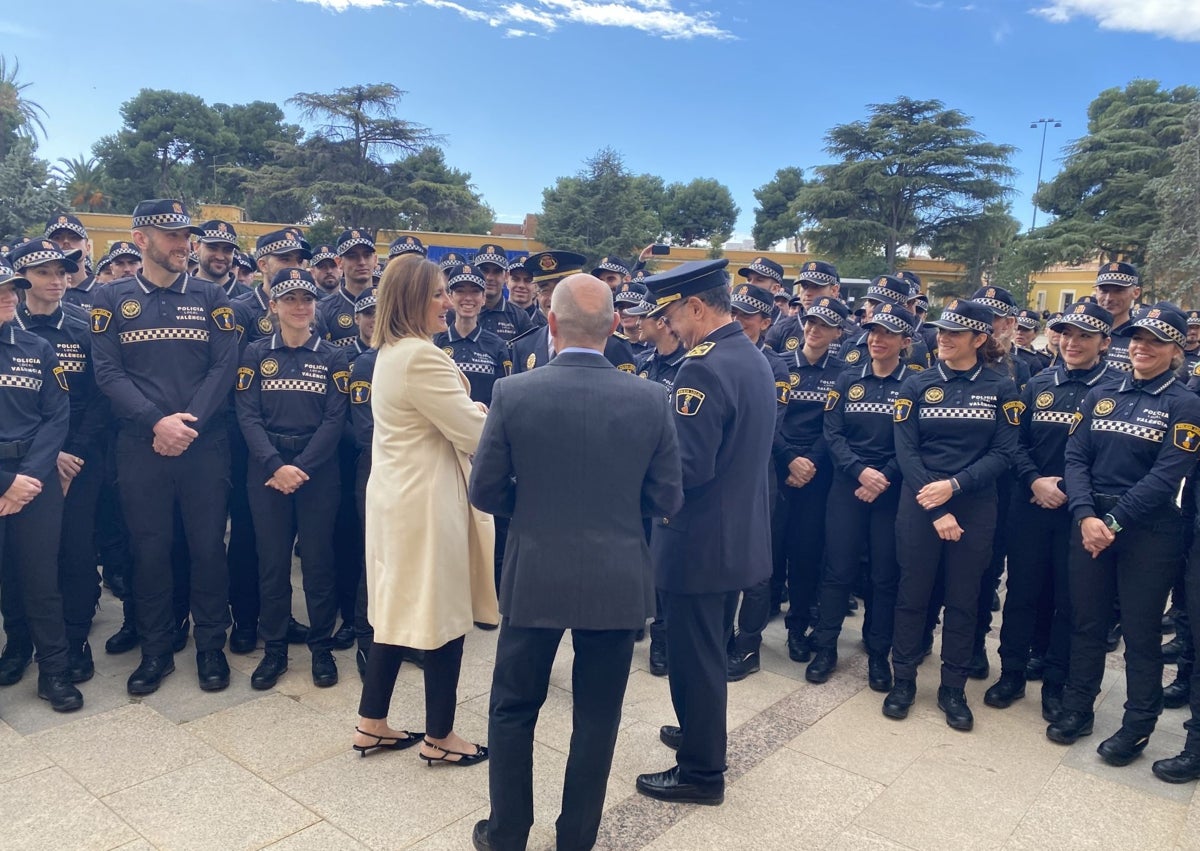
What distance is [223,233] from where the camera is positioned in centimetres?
577

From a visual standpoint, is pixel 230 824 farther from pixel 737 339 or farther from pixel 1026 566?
pixel 1026 566

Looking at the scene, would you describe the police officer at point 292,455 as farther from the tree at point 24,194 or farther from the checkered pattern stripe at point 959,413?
the tree at point 24,194

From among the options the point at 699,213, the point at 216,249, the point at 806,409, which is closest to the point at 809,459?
the point at 806,409

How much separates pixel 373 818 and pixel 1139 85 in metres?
46.3

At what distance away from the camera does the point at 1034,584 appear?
14.1 ft

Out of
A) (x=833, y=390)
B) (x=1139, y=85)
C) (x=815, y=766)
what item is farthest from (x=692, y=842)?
(x=1139, y=85)

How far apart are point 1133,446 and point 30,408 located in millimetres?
5334

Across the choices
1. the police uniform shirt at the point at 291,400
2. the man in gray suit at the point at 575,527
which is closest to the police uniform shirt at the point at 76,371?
the police uniform shirt at the point at 291,400

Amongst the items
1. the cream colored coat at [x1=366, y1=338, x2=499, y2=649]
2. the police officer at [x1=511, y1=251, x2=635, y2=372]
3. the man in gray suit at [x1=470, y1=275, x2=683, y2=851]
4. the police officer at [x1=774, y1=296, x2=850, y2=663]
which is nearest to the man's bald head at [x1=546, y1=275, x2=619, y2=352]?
the man in gray suit at [x1=470, y1=275, x2=683, y2=851]

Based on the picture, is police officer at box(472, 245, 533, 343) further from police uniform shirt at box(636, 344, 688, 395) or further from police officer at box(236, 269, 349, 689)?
Answer: police officer at box(236, 269, 349, 689)

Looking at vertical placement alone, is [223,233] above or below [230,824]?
above

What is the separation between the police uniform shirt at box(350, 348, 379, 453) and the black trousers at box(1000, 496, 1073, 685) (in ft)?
11.9

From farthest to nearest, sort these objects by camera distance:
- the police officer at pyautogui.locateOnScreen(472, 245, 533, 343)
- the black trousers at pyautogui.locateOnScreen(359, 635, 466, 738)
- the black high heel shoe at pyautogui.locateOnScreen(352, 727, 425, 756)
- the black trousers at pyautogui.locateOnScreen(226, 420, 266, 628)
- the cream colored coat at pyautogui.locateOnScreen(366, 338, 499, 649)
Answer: the police officer at pyautogui.locateOnScreen(472, 245, 533, 343) → the black trousers at pyautogui.locateOnScreen(226, 420, 266, 628) → the black high heel shoe at pyautogui.locateOnScreen(352, 727, 425, 756) → the black trousers at pyautogui.locateOnScreen(359, 635, 466, 738) → the cream colored coat at pyautogui.locateOnScreen(366, 338, 499, 649)

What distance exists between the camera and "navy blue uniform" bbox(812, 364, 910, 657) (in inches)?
175
